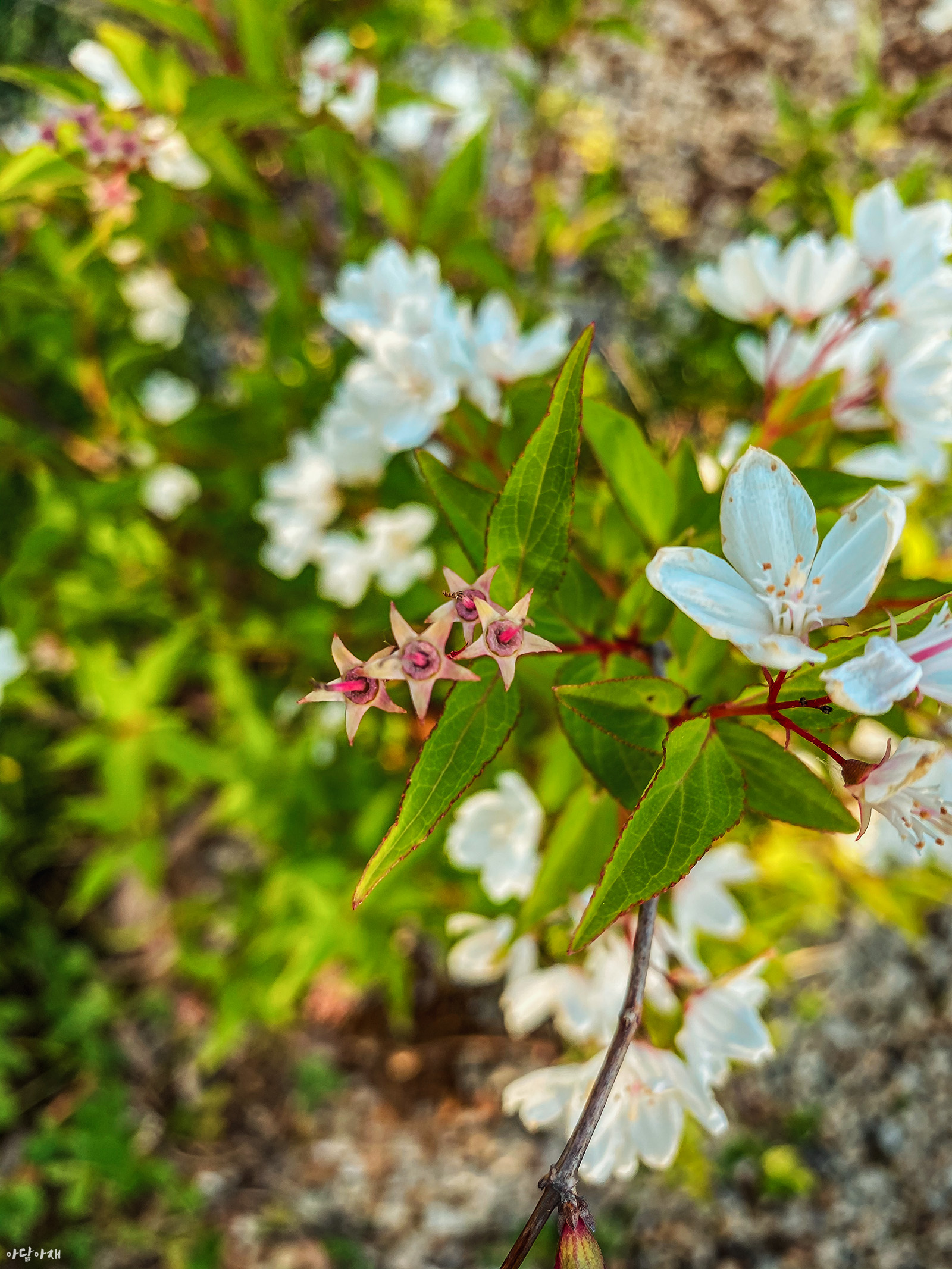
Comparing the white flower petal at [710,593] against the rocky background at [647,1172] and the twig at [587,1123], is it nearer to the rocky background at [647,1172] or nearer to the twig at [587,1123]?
the twig at [587,1123]

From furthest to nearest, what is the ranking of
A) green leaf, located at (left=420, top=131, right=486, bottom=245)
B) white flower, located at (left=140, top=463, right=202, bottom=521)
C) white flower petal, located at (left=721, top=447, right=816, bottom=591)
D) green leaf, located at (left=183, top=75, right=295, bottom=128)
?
white flower, located at (left=140, top=463, right=202, bottom=521), green leaf, located at (left=420, top=131, right=486, bottom=245), green leaf, located at (left=183, top=75, right=295, bottom=128), white flower petal, located at (left=721, top=447, right=816, bottom=591)

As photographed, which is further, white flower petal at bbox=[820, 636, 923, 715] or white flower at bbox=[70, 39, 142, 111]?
white flower at bbox=[70, 39, 142, 111]

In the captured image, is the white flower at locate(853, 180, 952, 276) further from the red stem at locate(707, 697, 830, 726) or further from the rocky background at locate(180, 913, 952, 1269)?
the rocky background at locate(180, 913, 952, 1269)

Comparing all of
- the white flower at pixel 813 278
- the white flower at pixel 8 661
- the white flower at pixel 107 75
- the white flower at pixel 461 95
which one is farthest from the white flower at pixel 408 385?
the white flower at pixel 461 95

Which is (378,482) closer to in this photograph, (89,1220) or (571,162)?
(571,162)

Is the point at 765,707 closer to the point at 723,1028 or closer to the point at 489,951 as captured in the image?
the point at 723,1028

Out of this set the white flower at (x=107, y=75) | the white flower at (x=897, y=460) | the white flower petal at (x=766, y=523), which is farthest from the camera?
the white flower at (x=107, y=75)

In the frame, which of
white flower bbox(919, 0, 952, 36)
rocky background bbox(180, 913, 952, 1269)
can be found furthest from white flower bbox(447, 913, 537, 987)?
white flower bbox(919, 0, 952, 36)
